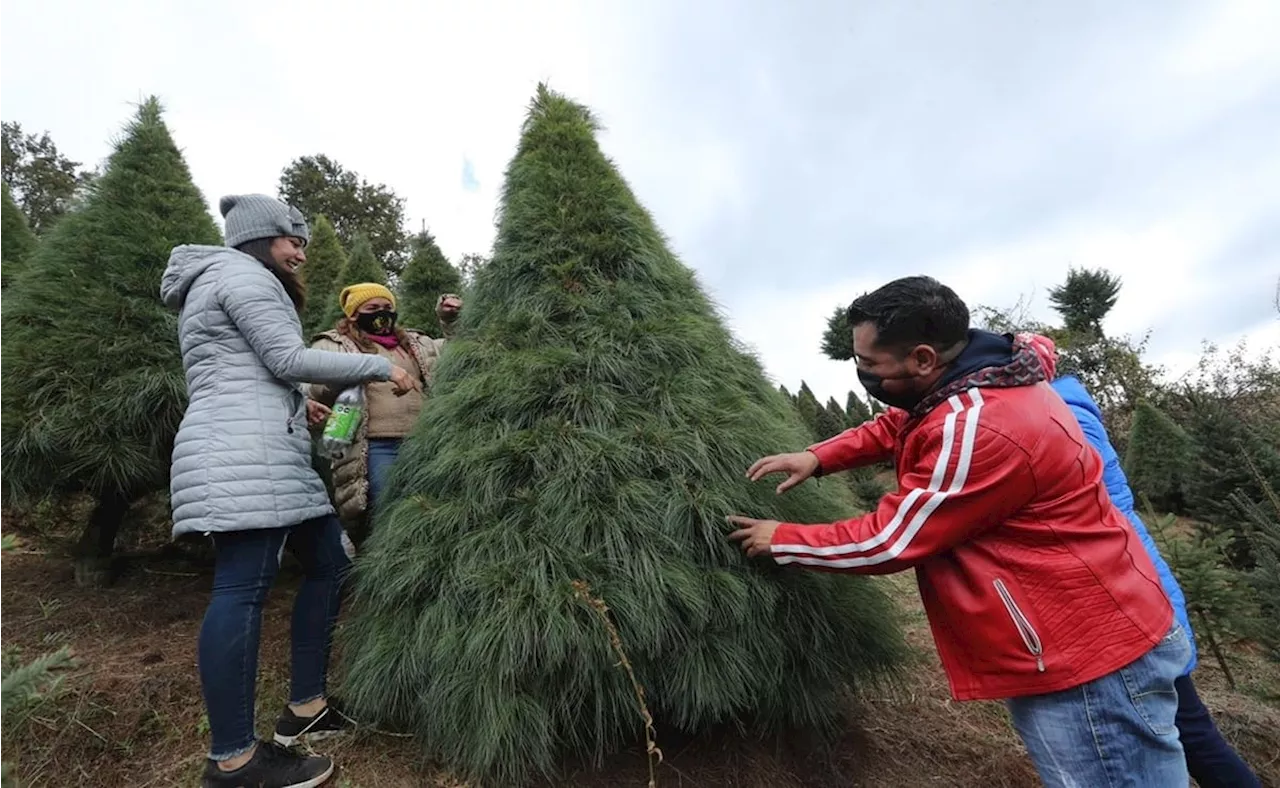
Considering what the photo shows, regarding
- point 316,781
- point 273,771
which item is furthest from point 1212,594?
point 273,771

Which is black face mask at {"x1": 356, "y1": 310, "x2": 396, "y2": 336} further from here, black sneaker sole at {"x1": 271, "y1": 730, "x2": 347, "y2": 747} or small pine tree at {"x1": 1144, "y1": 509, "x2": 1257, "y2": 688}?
small pine tree at {"x1": 1144, "y1": 509, "x2": 1257, "y2": 688}

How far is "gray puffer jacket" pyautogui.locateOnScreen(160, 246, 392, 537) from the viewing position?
1.97 m

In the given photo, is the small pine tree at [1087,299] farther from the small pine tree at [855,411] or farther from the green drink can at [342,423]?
the green drink can at [342,423]

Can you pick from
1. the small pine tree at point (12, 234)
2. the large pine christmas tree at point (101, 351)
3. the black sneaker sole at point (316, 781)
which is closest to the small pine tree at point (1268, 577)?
the black sneaker sole at point (316, 781)

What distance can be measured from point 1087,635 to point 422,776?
6.66 ft

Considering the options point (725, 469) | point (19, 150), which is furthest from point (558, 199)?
point (19, 150)

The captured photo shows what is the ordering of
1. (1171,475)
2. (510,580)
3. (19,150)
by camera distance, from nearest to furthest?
(510,580) → (1171,475) → (19,150)

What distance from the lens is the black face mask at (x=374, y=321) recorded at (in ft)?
10.5

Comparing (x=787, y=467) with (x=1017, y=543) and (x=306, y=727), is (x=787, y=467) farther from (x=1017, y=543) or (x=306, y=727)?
(x=306, y=727)

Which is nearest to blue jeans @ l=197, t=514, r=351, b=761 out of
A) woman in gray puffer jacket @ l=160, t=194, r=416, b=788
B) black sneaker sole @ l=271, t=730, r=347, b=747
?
woman in gray puffer jacket @ l=160, t=194, r=416, b=788

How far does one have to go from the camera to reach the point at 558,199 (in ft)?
9.89

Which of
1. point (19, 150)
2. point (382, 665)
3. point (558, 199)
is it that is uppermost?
point (19, 150)

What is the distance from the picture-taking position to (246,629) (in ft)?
6.47

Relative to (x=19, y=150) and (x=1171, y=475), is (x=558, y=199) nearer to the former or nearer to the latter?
(x=1171, y=475)
